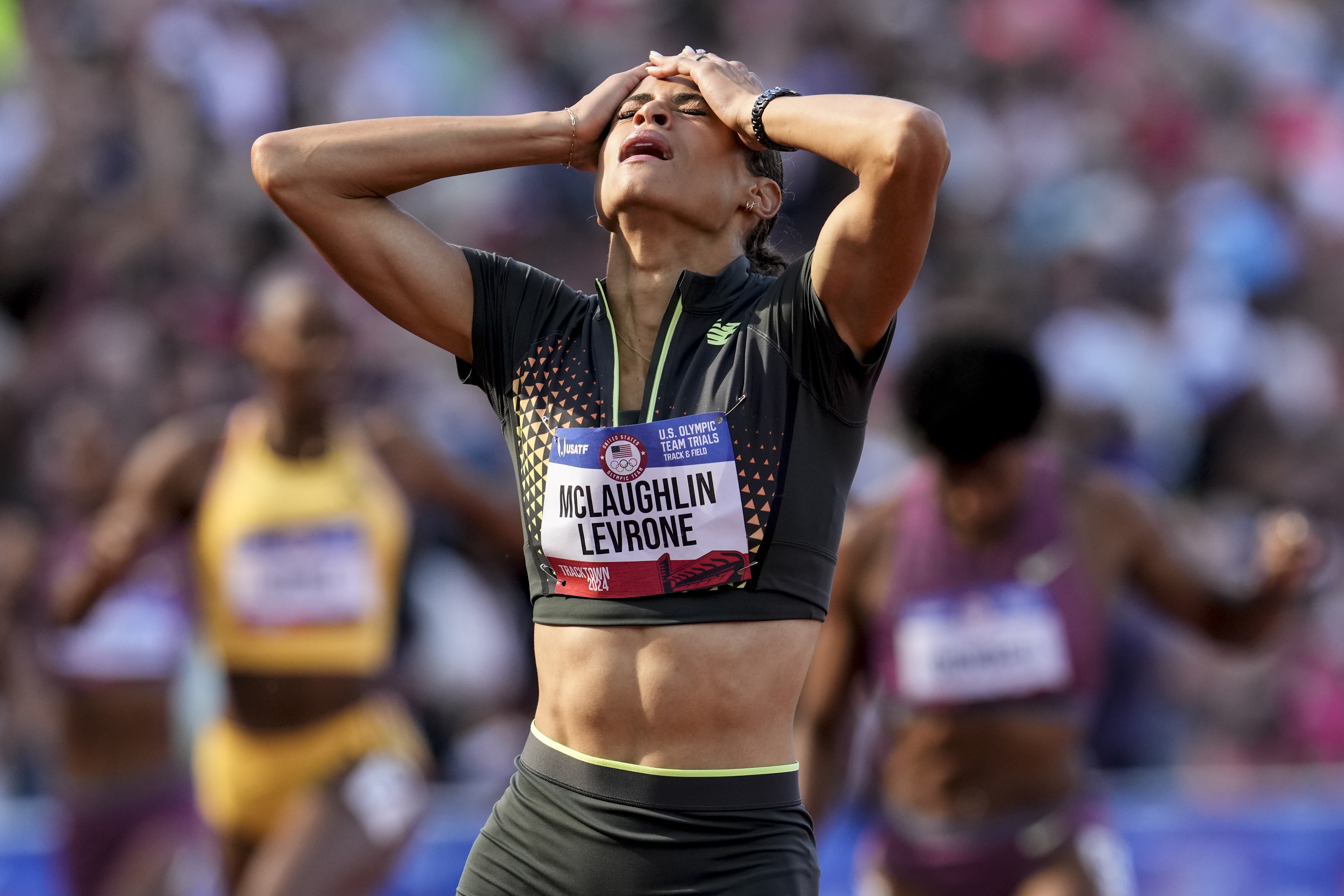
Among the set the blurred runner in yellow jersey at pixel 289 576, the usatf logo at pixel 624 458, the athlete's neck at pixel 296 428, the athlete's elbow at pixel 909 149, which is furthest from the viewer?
the athlete's neck at pixel 296 428

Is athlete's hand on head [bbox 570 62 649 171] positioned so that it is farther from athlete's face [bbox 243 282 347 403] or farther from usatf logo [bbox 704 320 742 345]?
athlete's face [bbox 243 282 347 403]

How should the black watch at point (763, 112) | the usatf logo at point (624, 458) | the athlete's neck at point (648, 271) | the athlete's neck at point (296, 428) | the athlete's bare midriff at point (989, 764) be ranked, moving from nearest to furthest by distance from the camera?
the usatf logo at point (624, 458), the black watch at point (763, 112), the athlete's neck at point (648, 271), the athlete's bare midriff at point (989, 764), the athlete's neck at point (296, 428)

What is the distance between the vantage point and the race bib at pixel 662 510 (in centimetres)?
330

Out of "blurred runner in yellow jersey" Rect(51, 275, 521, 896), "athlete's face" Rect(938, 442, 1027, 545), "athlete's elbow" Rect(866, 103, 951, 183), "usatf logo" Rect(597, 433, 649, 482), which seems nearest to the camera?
"athlete's elbow" Rect(866, 103, 951, 183)

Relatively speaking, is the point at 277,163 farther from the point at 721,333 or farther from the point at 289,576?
the point at 289,576

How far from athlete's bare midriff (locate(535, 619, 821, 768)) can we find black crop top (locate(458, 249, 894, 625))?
1.5 inches

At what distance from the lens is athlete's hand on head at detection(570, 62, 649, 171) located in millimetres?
3625

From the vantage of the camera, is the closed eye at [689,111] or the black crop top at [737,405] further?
the closed eye at [689,111]

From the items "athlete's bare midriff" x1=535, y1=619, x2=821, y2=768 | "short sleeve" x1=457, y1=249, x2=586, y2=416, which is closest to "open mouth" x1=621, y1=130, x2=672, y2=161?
"short sleeve" x1=457, y1=249, x2=586, y2=416

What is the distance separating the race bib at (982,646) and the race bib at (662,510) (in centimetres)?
265

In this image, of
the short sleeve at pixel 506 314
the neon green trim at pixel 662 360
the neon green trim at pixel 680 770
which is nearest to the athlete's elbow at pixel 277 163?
the short sleeve at pixel 506 314

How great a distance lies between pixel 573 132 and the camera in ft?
11.9

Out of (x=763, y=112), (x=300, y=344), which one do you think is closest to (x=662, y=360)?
(x=763, y=112)

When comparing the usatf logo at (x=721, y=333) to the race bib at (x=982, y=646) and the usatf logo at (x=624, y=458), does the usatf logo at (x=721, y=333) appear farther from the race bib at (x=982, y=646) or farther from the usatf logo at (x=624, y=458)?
the race bib at (x=982, y=646)
